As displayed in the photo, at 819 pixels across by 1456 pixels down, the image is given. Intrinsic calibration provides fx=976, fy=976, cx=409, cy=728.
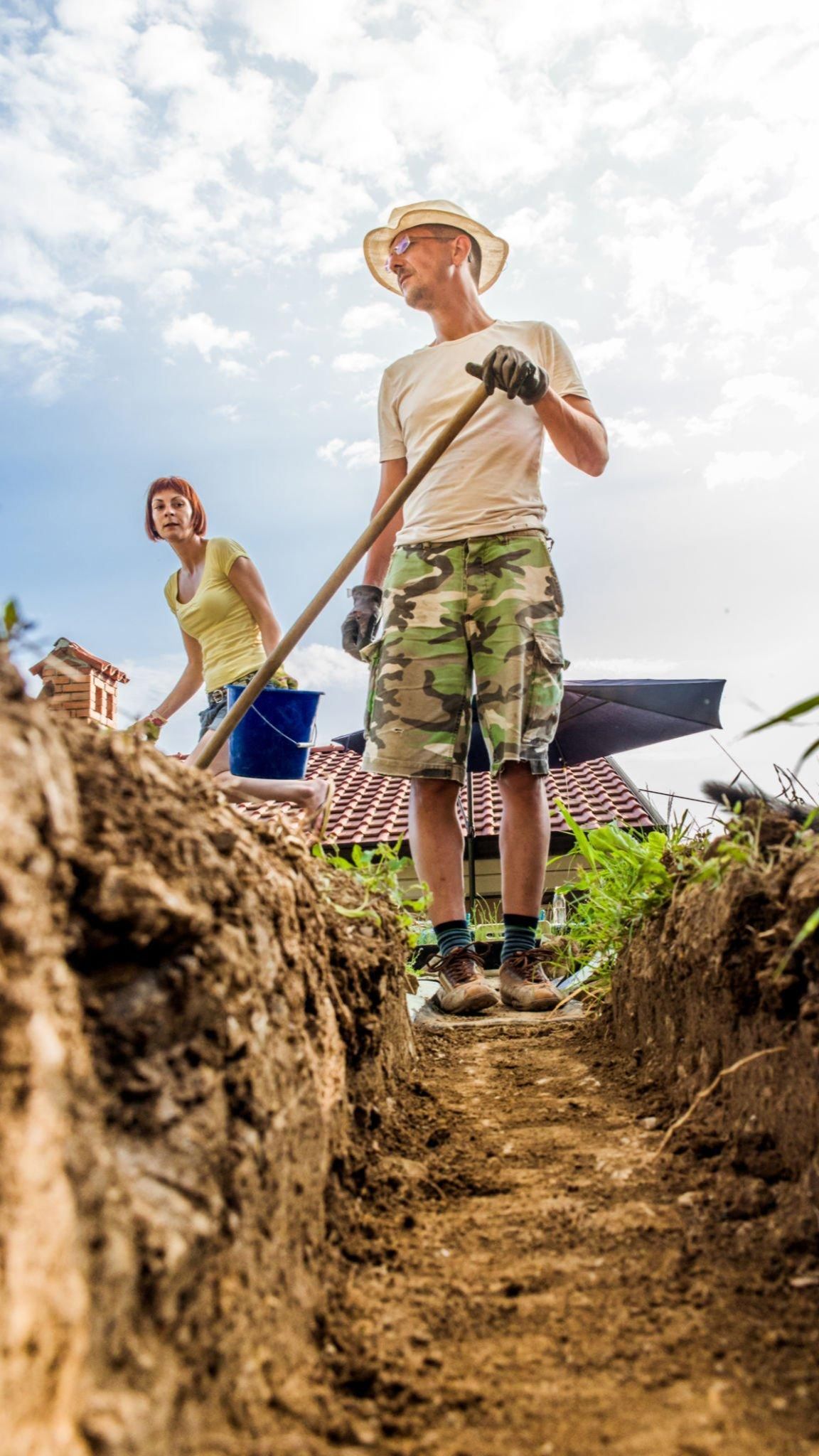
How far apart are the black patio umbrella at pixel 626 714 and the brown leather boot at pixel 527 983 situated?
3457mm

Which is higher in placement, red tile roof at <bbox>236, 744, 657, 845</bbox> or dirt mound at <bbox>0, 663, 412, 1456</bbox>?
red tile roof at <bbox>236, 744, 657, 845</bbox>

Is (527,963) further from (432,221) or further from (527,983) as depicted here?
(432,221)

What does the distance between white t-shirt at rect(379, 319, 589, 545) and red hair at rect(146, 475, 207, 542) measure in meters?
1.24

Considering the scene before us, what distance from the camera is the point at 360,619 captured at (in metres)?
3.36

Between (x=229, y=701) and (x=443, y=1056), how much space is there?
173 cm

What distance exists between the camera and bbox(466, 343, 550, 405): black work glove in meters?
2.67

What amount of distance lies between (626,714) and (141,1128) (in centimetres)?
598

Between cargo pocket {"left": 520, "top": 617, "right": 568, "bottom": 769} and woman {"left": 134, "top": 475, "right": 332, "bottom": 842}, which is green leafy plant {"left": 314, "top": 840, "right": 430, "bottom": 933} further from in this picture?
woman {"left": 134, "top": 475, "right": 332, "bottom": 842}

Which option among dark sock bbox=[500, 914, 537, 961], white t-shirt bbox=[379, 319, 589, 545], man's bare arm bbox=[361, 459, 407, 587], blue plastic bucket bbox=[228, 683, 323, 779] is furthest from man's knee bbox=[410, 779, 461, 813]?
man's bare arm bbox=[361, 459, 407, 587]

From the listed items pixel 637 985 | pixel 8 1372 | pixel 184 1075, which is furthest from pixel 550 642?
pixel 8 1372

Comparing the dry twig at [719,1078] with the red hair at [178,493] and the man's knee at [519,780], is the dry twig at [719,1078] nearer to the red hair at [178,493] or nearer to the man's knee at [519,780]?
the man's knee at [519,780]

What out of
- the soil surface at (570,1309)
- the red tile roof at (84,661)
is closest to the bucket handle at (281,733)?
the soil surface at (570,1309)

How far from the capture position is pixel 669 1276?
1.05 meters

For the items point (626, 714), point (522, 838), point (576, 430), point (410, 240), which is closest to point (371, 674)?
point (522, 838)
